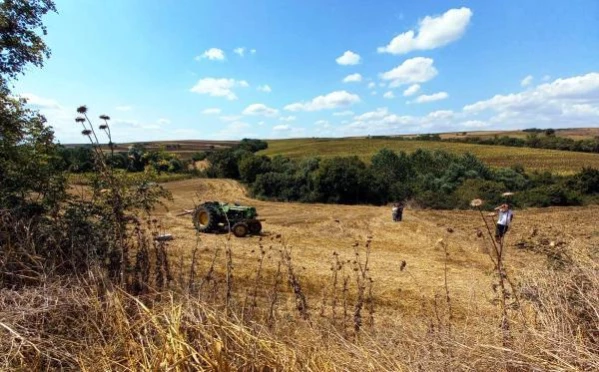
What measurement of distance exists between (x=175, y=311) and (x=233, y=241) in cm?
1187

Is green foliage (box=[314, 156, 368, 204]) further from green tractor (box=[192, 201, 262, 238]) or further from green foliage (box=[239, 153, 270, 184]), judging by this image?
green tractor (box=[192, 201, 262, 238])

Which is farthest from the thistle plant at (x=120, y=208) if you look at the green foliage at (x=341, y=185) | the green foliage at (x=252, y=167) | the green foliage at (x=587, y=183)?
the green foliage at (x=252, y=167)

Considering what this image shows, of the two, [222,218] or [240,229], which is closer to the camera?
[240,229]

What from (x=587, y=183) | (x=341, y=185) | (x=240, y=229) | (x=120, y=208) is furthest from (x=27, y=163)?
(x=587, y=183)

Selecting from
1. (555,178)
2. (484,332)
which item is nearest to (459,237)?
(484,332)

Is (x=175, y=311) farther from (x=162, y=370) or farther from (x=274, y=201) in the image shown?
(x=274, y=201)

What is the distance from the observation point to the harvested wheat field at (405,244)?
8203mm

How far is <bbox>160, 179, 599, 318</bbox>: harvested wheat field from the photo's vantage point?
8203mm

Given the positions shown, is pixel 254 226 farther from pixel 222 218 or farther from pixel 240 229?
pixel 222 218

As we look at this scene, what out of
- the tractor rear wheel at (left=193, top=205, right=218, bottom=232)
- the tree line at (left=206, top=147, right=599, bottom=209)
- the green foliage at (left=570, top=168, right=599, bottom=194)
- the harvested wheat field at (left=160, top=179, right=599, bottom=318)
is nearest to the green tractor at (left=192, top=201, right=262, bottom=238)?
the tractor rear wheel at (left=193, top=205, right=218, bottom=232)

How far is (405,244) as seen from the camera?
14.8 m

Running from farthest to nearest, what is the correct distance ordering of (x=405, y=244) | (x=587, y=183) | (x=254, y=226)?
(x=587, y=183), (x=254, y=226), (x=405, y=244)

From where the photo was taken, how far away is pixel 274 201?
3238cm

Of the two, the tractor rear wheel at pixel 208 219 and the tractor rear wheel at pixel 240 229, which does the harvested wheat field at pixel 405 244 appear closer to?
the tractor rear wheel at pixel 240 229
